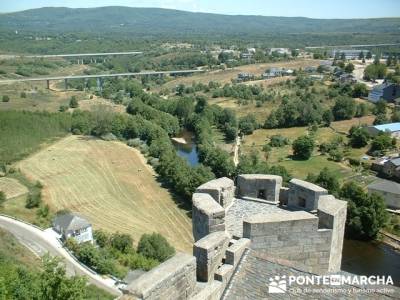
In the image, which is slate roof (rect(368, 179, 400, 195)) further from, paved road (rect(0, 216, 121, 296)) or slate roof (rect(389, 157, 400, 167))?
paved road (rect(0, 216, 121, 296))

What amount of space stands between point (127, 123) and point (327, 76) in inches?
2141

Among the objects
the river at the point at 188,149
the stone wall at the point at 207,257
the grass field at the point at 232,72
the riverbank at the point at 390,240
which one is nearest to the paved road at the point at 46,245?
the stone wall at the point at 207,257

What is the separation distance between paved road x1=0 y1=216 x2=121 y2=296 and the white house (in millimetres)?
745

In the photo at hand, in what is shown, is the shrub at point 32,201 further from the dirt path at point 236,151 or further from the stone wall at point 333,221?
the stone wall at point 333,221

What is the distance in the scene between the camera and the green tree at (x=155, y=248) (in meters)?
29.0

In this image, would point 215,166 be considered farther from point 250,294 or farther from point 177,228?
point 250,294

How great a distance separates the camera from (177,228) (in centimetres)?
3484

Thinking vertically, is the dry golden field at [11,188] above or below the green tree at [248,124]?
below

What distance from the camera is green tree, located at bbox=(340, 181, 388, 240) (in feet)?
106

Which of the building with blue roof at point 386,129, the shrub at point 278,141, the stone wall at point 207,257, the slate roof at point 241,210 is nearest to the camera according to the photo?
the stone wall at point 207,257

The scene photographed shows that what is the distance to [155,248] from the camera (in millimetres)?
29438

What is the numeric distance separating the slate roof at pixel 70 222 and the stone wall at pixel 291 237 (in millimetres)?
24753

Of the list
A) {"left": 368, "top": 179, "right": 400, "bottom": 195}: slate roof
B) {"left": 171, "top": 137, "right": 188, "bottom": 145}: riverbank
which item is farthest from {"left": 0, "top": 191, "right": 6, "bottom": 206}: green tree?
{"left": 368, "top": 179, "right": 400, "bottom": 195}: slate roof

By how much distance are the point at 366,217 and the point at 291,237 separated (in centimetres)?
2710
